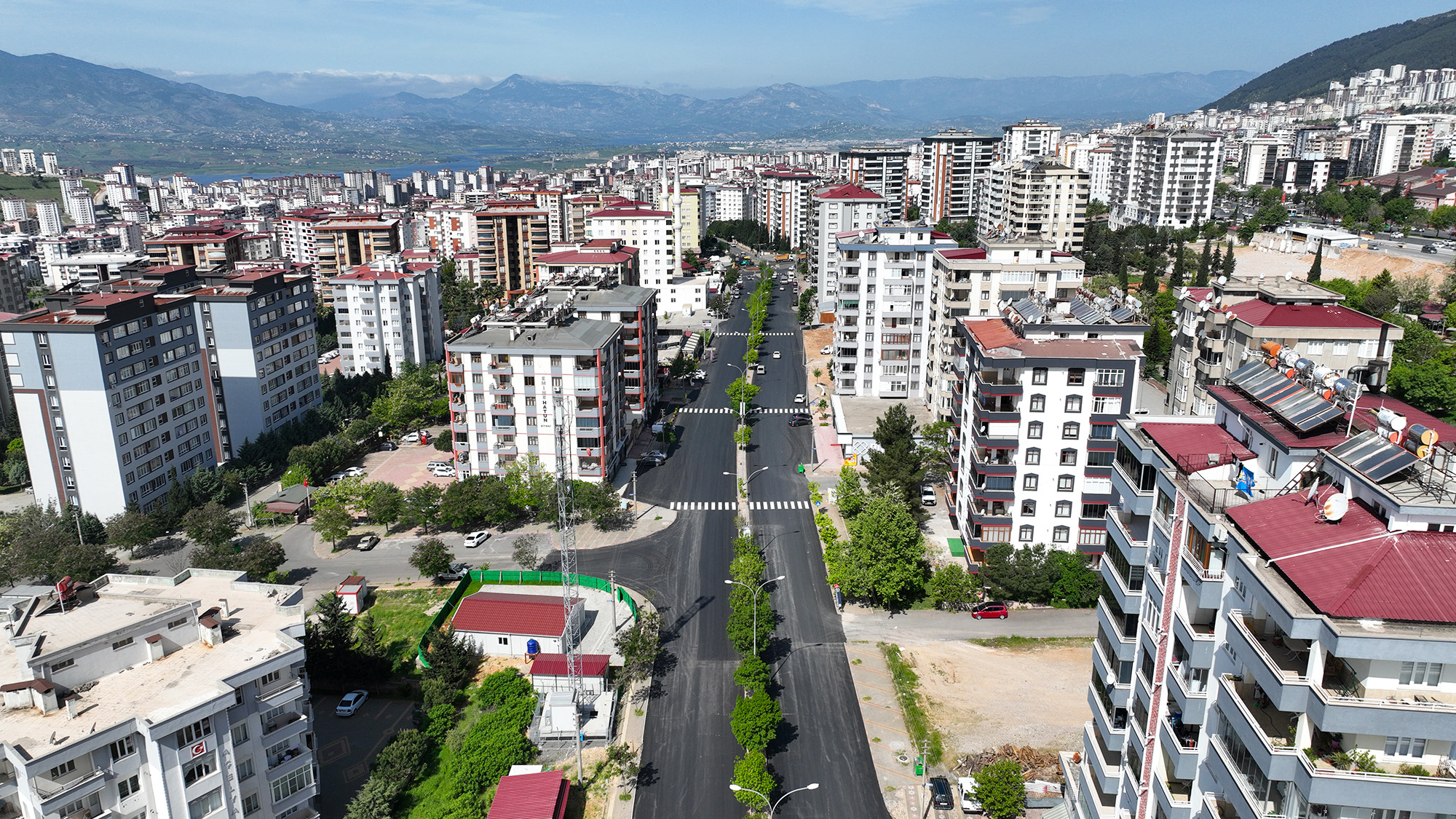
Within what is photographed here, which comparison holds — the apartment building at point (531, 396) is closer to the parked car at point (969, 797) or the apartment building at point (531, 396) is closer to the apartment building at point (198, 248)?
the parked car at point (969, 797)

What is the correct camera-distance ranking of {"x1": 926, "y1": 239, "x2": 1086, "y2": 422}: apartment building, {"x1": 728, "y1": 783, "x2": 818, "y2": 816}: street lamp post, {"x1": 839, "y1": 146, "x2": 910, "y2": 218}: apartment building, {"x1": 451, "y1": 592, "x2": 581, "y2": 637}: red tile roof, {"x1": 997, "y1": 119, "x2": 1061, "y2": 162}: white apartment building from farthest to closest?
1. {"x1": 997, "y1": 119, "x2": 1061, "y2": 162}: white apartment building
2. {"x1": 839, "y1": 146, "x2": 910, "y2": 218}: apartment building
3. {"x1": 926, "y1": 239, "x2": 1086, "y2": 422}: apartment building
4. {"x1": 451, "y1": 592, "x2": 581, "y2": 637}: red tile roof
5. {"x1": 728, "y1": 783, "x2": 818, "y2": 816}: street lamp post

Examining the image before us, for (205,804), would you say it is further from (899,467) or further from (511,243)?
(511,243)

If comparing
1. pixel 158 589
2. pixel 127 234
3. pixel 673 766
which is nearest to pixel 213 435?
pixel 158 589

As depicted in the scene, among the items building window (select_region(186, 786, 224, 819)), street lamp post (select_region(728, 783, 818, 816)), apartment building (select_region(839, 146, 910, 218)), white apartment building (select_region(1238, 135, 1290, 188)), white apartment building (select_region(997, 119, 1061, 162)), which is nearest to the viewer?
building window (select_region(186, 786, 224, 819))

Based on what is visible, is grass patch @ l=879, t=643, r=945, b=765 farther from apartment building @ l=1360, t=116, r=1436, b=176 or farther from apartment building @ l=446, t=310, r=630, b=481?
apartment building @ l=1360, t=116, r=1436, b=176

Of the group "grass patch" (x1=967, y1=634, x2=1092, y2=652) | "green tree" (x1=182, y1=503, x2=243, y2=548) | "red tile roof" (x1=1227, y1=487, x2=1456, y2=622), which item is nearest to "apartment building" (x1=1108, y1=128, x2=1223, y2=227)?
"grass patch" (x1=967, y1=634, x2=1092, y2=652)

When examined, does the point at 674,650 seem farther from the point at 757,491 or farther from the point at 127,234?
the point at 127,234

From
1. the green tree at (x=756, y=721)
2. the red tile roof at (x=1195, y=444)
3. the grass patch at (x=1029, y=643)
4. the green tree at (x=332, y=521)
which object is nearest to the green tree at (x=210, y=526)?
the green tree at (x=332, y=521)
